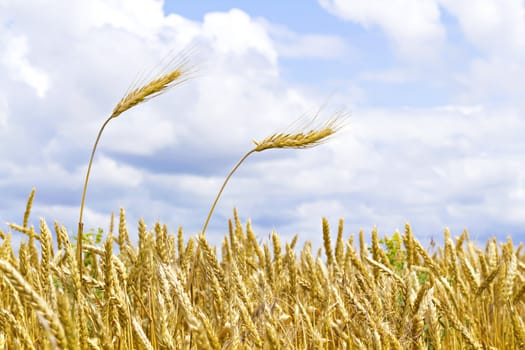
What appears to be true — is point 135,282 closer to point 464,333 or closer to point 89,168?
point 89,168

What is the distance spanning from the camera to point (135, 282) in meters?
3.60

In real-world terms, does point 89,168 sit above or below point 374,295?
above

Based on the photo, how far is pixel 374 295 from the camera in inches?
→ 109

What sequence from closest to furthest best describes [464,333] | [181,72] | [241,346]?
1. [464,333]
2. [241,346]
3. [181,72]

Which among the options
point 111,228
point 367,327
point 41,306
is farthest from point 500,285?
point 111,228

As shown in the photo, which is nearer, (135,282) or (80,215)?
(80,215)

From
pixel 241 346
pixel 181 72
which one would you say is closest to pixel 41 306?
pixel 241 346

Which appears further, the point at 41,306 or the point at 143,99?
the point at 143,99

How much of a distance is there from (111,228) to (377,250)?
257 centimetres

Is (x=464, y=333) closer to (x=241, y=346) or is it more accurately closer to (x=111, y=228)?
(x=241, y=346)

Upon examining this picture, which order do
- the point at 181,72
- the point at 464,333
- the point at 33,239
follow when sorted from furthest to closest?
the point at 33,239, the point at 181,72, the point at 464,333

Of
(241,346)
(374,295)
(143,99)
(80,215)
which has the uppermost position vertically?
(143,99)

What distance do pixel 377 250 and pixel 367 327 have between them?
2160mm

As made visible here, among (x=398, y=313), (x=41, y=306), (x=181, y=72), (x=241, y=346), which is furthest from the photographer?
(x=181, y=72)
